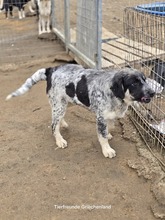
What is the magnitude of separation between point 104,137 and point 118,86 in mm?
693

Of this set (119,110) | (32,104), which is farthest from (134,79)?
(32,104)

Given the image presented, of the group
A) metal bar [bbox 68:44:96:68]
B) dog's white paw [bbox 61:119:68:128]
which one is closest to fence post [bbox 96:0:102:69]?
metal bar [bbox 68:44:96:68]

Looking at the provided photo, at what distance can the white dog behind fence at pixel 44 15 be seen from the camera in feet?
29.8

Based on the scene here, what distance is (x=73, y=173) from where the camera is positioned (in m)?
4.05

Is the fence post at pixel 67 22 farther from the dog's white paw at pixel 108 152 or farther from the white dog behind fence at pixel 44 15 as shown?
the dog's white paw at pixel 108 152

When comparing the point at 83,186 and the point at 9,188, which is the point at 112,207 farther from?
the point at 9,188

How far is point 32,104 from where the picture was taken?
5750 mm

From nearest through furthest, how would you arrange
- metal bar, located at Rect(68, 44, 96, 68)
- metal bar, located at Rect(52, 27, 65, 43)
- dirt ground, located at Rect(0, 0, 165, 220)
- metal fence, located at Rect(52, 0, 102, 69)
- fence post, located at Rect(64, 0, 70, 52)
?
dirt ground, located at Rect(0, 0, 165, 220), metal fence, located at Rect(52, 0, 102, 69), metal bar, located at Rect(68, 44, 96, 68), fence post, located at Rect(64, 0, 70, 52), metal bar, located at Rect(52, 27, 65, 43)

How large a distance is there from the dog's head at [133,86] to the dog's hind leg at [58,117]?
2.76 ft

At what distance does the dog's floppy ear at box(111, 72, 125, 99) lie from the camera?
3775 mm

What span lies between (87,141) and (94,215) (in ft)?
4.32

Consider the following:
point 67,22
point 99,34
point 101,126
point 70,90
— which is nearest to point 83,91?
point 70,90

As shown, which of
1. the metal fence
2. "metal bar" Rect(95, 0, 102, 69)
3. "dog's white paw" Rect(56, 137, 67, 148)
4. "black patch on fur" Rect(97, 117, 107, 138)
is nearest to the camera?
"black patch on fur" Rect(97, 117, 107, 138)

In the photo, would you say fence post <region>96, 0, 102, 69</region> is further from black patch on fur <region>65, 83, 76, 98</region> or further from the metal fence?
black patch on fur <region>65, 83, 76, 98</region>
